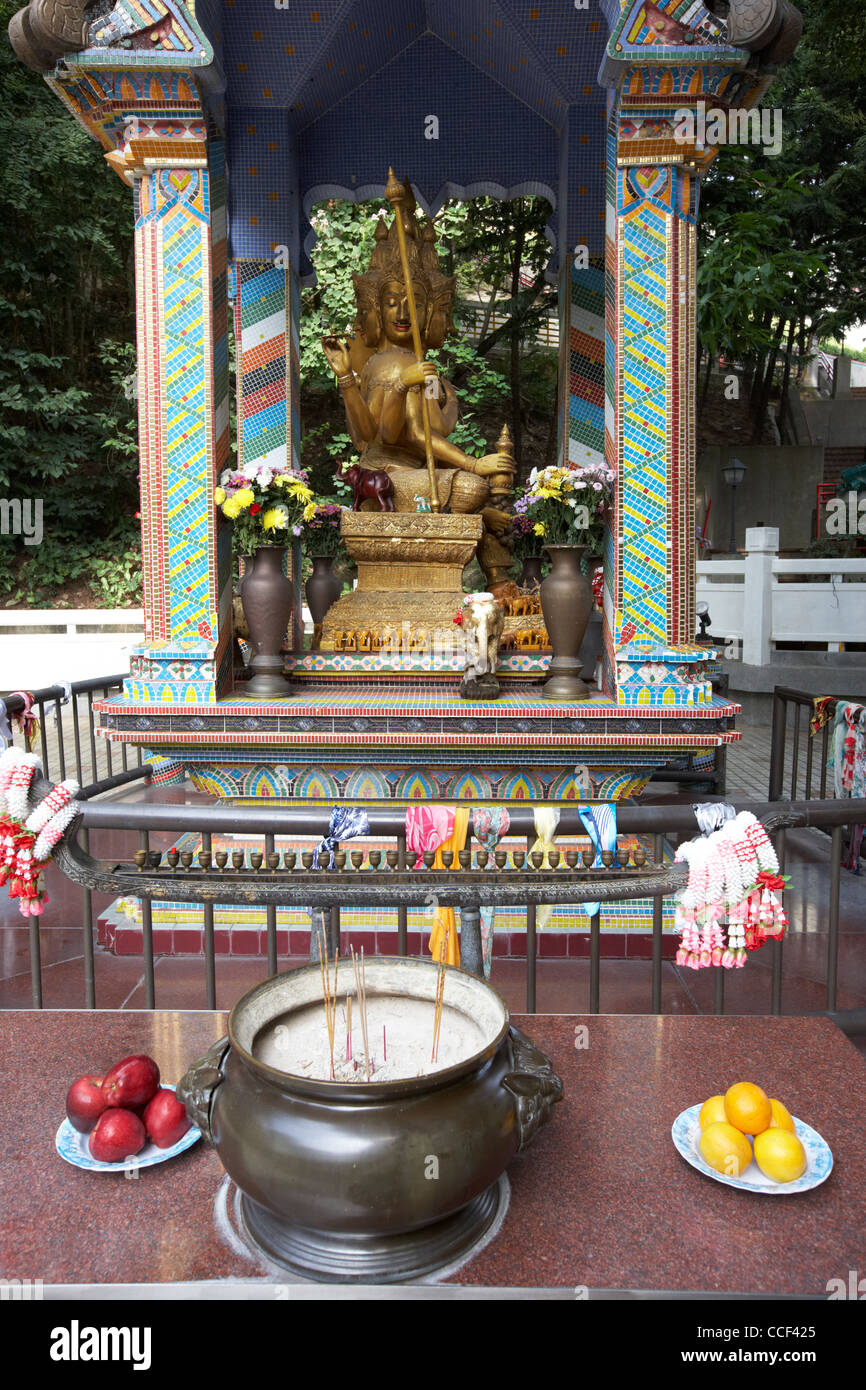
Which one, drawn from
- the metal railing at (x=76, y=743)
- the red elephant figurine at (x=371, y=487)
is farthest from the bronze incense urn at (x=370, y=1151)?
the red elephant figurine at (x=371, y=487)

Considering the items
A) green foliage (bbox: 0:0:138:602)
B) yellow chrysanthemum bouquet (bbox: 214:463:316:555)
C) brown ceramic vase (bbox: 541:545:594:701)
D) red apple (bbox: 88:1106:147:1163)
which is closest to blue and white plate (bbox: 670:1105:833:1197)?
red apple (bbox: 88:1106:147:1163)

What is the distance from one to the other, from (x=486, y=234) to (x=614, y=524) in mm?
11194

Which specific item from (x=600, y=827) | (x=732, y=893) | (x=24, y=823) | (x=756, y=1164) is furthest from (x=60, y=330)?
(x=756, y=1164)

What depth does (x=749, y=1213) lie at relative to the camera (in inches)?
53.2

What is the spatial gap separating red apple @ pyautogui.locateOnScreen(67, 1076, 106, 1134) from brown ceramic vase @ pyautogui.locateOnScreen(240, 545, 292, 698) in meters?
3.95

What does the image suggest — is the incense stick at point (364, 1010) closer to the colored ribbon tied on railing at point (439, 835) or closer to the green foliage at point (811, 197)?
the colored ribbon tied on railing at point (439, 835)

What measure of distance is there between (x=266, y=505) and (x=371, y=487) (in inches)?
50.3

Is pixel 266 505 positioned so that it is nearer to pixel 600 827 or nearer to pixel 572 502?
pixel 572 502

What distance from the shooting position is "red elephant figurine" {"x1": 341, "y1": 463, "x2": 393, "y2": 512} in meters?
6.57

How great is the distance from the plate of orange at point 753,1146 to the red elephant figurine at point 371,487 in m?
5.42

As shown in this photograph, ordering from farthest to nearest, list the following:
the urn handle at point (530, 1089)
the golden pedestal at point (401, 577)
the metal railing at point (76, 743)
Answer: the golden pedestal at point (401, 577) < the metal railing at point (76, 743) < the urn handle at point (530, 1089)

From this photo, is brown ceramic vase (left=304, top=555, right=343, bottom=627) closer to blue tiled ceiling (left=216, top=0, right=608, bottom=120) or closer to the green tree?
blue tiled ceiling (left=216, top=0, right=608, bottom=120)

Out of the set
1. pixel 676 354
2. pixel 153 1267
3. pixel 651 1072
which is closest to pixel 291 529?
pixel 676 354

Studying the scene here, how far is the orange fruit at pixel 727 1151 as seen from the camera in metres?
1.41
